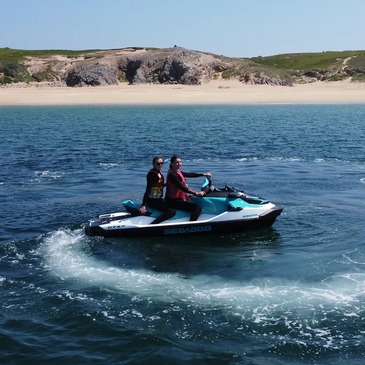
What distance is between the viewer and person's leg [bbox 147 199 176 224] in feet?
43.7

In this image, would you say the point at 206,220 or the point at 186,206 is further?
the point at 186,206

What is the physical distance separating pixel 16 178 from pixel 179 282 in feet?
37.7

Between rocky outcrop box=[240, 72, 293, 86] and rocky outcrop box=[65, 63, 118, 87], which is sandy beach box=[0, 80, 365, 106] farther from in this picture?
rocky outcrop box=[65, 63, 118, 87]

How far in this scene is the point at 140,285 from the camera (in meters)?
10.6

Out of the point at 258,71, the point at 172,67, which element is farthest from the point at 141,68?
the point at 258,71

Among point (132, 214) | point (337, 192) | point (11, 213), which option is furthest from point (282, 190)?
point (11, 213)

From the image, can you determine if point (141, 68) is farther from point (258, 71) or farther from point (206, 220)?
point (206, 220)

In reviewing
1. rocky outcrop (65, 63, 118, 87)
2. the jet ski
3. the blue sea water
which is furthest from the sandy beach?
the jet ski

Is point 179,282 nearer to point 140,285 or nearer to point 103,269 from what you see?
point 140,285

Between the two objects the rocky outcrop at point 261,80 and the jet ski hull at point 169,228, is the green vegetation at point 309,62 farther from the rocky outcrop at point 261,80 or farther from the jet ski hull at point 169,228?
the jet ski hull at point 169,228

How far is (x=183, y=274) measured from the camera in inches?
437

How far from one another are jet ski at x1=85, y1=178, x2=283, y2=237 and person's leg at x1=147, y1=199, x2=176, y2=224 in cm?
9

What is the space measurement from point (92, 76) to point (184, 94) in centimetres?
1204

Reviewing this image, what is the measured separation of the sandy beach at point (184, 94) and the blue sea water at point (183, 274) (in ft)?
102
